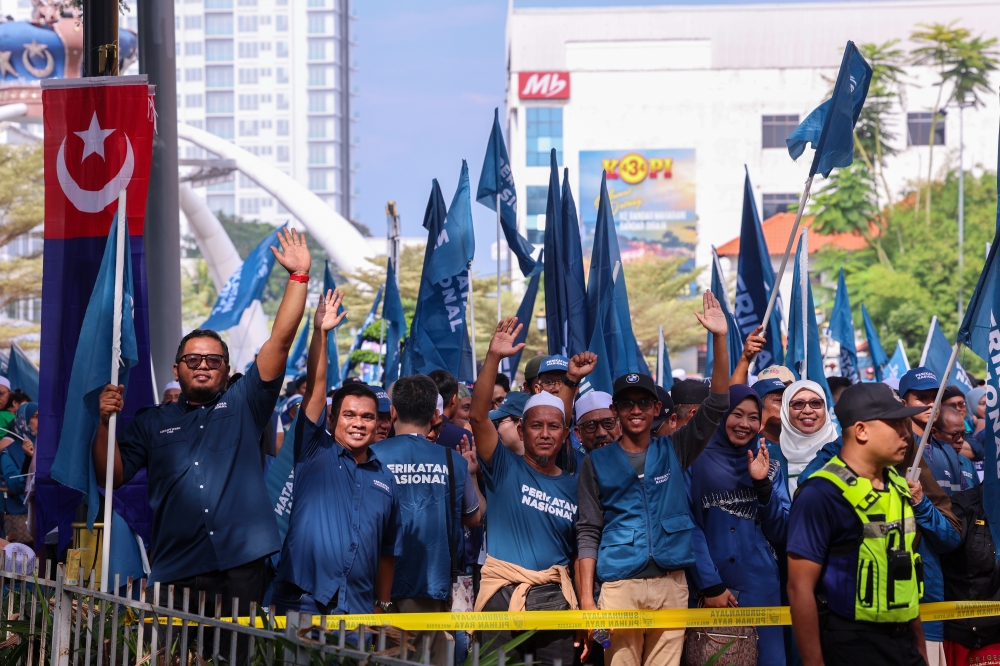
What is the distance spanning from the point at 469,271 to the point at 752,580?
5847 mm

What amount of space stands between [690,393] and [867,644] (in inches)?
104

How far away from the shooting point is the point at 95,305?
6.07 m

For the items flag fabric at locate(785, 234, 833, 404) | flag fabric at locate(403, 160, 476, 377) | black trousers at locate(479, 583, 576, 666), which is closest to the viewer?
black trousers at locate(479, 583, 576, 666)

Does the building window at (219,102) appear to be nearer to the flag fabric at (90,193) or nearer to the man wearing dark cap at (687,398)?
the flag fabric at (90,193)

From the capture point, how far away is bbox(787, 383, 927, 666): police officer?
4340 millimetres

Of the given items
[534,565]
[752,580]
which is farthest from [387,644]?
[752,580]

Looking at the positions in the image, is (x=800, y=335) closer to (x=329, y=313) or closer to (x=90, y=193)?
(x=329, y=313)

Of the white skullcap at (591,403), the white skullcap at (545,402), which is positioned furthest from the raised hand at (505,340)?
the white skullcap at (591,403)

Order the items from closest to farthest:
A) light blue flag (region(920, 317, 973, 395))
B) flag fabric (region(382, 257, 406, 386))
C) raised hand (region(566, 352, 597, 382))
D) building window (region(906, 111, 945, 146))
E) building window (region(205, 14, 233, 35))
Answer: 1. raised hand (region(566, 352, 597, 382))
2. light blue flag (region(920, 317, 973, 395))
3. flag fabric (region(382, 257, 406, 386))
4. building window (region(906, 111, 945, 146))
5. building window (region(205, 14, 233, 35))

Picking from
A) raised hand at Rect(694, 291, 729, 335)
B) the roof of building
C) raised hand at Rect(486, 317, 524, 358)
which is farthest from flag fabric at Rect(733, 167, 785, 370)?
the roof of building

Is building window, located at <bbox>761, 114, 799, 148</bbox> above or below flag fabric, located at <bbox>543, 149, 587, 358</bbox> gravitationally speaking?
above

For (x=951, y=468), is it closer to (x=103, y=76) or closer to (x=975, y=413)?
(x=975, y=413)

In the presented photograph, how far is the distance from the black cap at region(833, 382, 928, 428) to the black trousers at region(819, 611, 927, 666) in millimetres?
715

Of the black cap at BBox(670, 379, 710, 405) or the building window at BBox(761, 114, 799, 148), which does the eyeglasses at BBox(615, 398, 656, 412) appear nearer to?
the black cap at BBox(670, 379, 710, 405)
